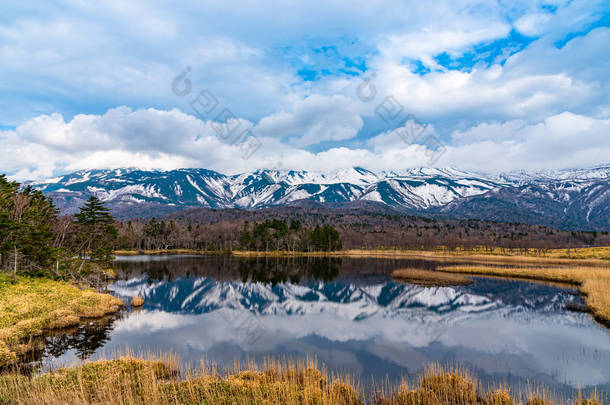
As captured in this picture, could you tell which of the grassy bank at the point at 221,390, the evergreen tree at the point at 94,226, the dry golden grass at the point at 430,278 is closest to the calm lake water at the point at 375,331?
the grassy bank at the point at 221,390

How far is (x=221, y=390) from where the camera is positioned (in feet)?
50.9

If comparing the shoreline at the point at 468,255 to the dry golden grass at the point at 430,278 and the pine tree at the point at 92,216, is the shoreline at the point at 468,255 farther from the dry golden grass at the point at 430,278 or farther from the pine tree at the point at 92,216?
the pine tree at the point at 92,216

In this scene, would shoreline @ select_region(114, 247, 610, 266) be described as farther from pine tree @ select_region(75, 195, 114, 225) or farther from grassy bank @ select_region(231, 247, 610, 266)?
pine tree @ select_region(75, 195, 114, 225)

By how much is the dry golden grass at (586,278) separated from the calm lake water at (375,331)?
2264 millimetres

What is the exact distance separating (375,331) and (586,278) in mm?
53612

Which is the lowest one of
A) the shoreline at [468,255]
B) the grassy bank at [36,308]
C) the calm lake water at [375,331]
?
the shoreline at [468,255]

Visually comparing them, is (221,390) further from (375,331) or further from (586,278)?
(586,278)

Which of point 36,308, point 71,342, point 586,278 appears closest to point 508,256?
point 586,278

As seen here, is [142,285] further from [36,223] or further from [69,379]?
[69,379]

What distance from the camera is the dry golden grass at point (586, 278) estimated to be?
39.2m

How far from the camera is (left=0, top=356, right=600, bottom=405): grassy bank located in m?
14.5

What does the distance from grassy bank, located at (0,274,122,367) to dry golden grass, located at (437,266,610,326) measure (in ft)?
182

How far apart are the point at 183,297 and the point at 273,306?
16751mm

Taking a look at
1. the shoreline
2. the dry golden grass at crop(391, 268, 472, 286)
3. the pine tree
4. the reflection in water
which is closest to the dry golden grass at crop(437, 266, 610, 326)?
the dry golden grass at crop(391, 268, 472, 286)
